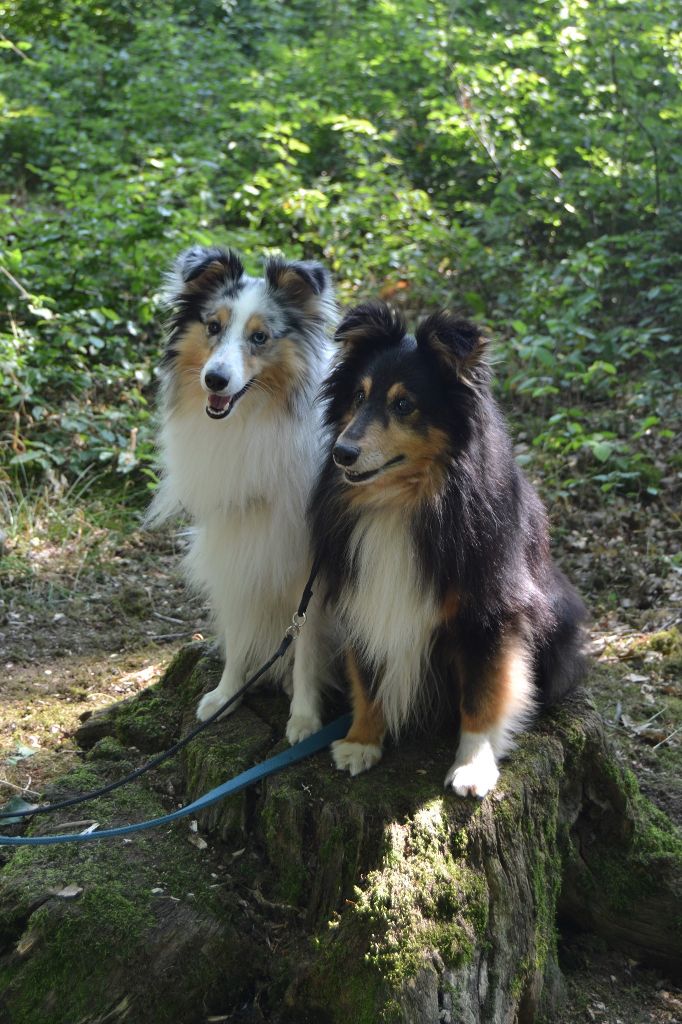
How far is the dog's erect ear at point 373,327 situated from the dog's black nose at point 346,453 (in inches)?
16.0

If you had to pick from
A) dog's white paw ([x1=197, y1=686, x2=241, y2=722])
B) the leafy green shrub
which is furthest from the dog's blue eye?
the leafy green shrub

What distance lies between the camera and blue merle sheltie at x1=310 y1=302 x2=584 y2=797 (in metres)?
2.57

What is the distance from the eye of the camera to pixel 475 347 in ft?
8.36

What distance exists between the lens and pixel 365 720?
112 inches

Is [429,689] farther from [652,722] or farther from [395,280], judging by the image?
[395,280]

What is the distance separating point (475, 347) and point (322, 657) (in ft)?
4.02

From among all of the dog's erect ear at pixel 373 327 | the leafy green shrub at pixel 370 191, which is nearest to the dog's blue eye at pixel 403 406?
the dog's erect ear at pixel 373 327

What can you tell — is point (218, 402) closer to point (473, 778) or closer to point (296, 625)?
point (296, 625)

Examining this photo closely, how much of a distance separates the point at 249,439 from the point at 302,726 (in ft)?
3.32

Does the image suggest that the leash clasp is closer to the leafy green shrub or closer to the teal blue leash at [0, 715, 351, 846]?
the teal blue leash at [0, 715, 351, 846]

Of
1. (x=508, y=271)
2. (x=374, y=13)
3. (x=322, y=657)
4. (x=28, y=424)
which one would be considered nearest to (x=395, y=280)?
(x=508, y=271)

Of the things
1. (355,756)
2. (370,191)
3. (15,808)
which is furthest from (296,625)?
(370,191)

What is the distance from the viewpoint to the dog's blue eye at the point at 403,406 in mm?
2564

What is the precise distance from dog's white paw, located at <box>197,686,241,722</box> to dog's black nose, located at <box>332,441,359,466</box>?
1.24m
